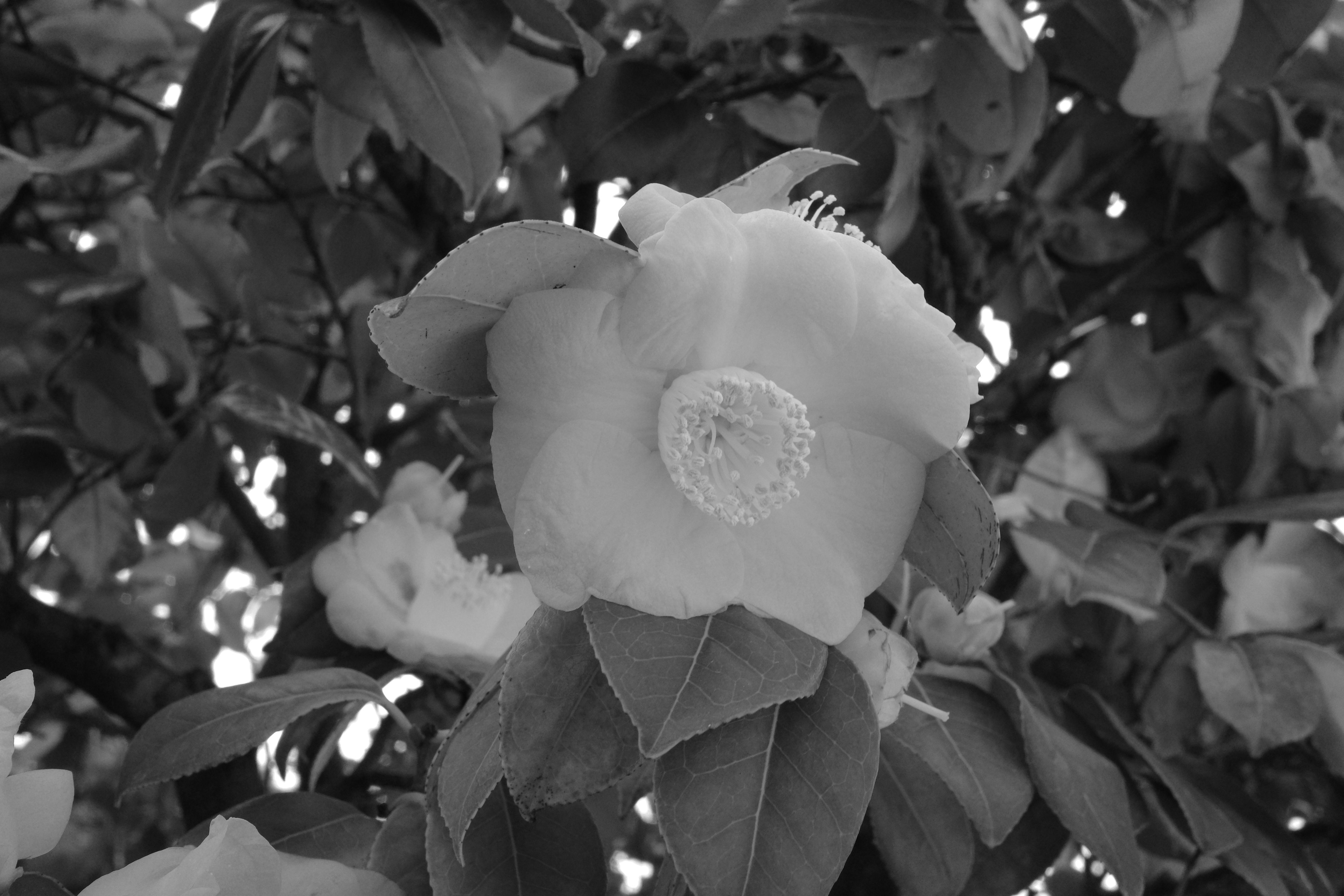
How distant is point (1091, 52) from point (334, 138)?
682 millimetres

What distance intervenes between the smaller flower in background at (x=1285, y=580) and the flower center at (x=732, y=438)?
76 centimetres

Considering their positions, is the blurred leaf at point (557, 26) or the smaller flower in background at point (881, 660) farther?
the blurred leaf at point (557, 26)

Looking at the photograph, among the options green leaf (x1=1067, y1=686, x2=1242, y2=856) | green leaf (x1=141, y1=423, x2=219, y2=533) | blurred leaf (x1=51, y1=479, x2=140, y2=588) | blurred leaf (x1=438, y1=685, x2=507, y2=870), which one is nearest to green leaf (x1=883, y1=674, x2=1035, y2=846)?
green leaf (x1=1067, y1=686, x2=1242, y2=856)

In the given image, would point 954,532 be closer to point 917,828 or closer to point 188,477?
point 917,828

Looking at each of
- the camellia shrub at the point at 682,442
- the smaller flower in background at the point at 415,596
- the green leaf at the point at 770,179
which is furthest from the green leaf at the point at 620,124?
the green leaf at the point at 770,179

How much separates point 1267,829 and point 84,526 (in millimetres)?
1052

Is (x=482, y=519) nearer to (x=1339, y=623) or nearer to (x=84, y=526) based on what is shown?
(x=84, y=526)

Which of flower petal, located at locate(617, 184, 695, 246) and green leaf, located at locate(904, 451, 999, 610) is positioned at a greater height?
flower petal, located at locate(617, 184, 695, 246)

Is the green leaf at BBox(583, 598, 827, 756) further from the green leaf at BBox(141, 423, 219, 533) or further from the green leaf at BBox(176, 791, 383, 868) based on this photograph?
the green leaf at BBox(141, 423, 219, 533)

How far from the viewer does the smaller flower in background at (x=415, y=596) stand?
29.9 inches

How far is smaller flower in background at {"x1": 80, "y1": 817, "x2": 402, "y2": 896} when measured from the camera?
466 mm

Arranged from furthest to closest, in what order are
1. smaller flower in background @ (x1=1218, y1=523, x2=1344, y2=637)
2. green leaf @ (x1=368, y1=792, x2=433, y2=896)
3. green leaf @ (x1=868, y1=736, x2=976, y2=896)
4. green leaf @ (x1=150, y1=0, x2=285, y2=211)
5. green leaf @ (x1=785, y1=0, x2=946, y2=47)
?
1. smaller flower in background @ (x1=1218, y1=523, x2=1344, y2=637)
2. green leaf @ (x1=785, y1=0, x2=946, y2=47)
3. green leaf @ (x1=150, y1=0, x2=285, y2=211)
4. green leaf @ (x1=868, y1=736, x2=976, y2=896)
5. green leaf @ (x1=368, y1=792, x2=433, y2=896)

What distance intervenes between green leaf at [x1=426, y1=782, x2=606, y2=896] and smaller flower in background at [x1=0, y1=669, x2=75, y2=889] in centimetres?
15

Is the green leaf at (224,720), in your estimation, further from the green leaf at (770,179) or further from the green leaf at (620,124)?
the green leaf at (620,124)
